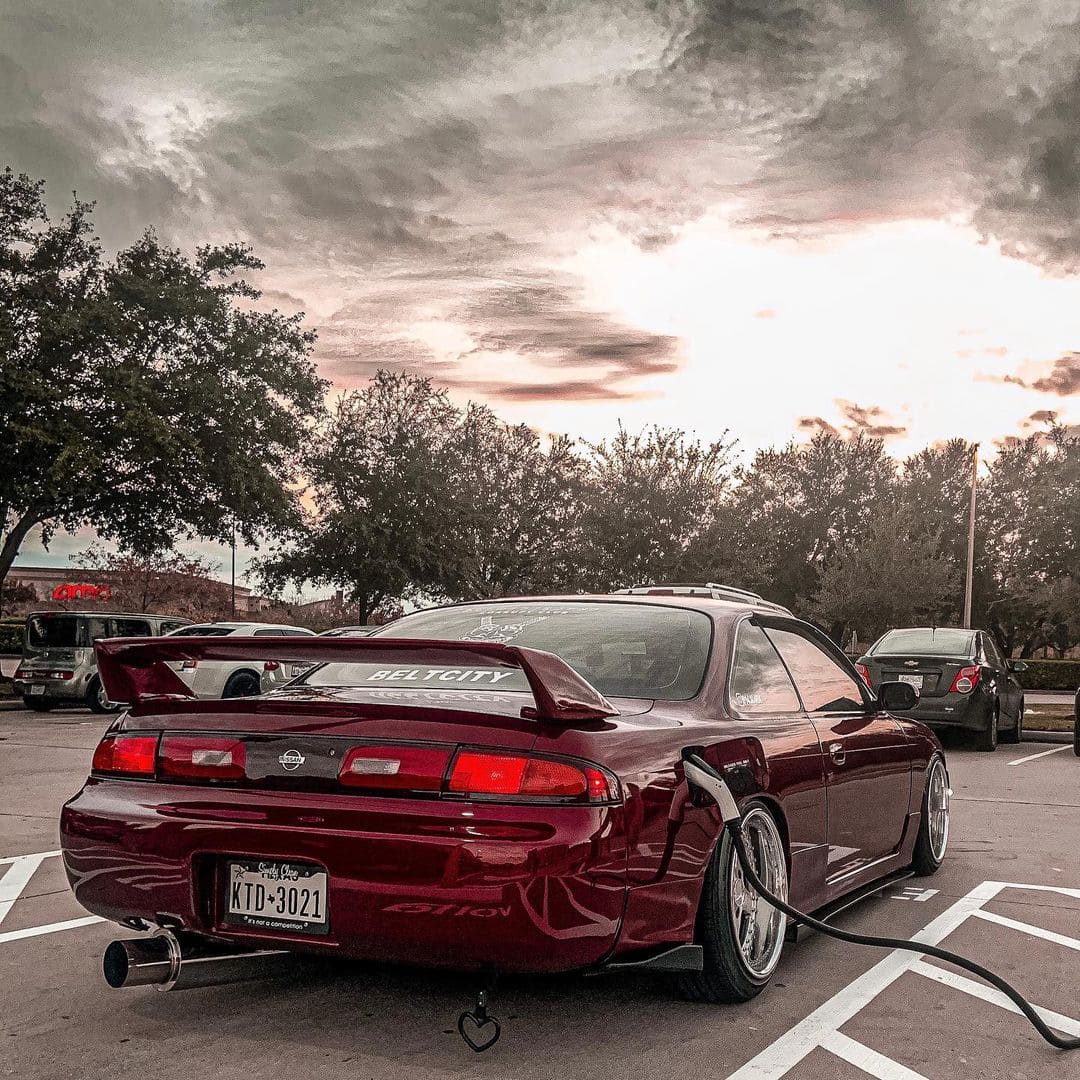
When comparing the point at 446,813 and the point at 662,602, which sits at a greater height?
the point at 662,602

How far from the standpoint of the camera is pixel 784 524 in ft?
219

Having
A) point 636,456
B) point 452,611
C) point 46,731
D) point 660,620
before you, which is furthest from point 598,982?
point 636,456

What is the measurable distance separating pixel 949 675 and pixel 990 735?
1.06 m

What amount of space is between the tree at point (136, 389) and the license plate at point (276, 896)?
68.6 ft

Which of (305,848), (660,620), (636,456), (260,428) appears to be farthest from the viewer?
(636,456)

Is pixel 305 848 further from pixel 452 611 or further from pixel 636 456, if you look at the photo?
pixel 636 456

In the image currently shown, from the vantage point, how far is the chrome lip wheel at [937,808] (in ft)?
22.6

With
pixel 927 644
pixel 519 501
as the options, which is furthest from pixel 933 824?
pixel 519 501

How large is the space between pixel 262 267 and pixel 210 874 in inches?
1046

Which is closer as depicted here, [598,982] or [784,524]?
[598,982]

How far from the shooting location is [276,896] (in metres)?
3.86

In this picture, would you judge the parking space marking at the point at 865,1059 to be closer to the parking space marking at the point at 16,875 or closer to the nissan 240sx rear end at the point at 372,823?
the nissan 240sx rear end at the point at 372,823

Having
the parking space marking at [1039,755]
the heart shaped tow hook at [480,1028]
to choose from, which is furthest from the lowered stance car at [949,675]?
the heart shaped tow hook at [480,1028]

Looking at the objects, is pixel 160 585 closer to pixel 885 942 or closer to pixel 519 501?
pixel 519 501
